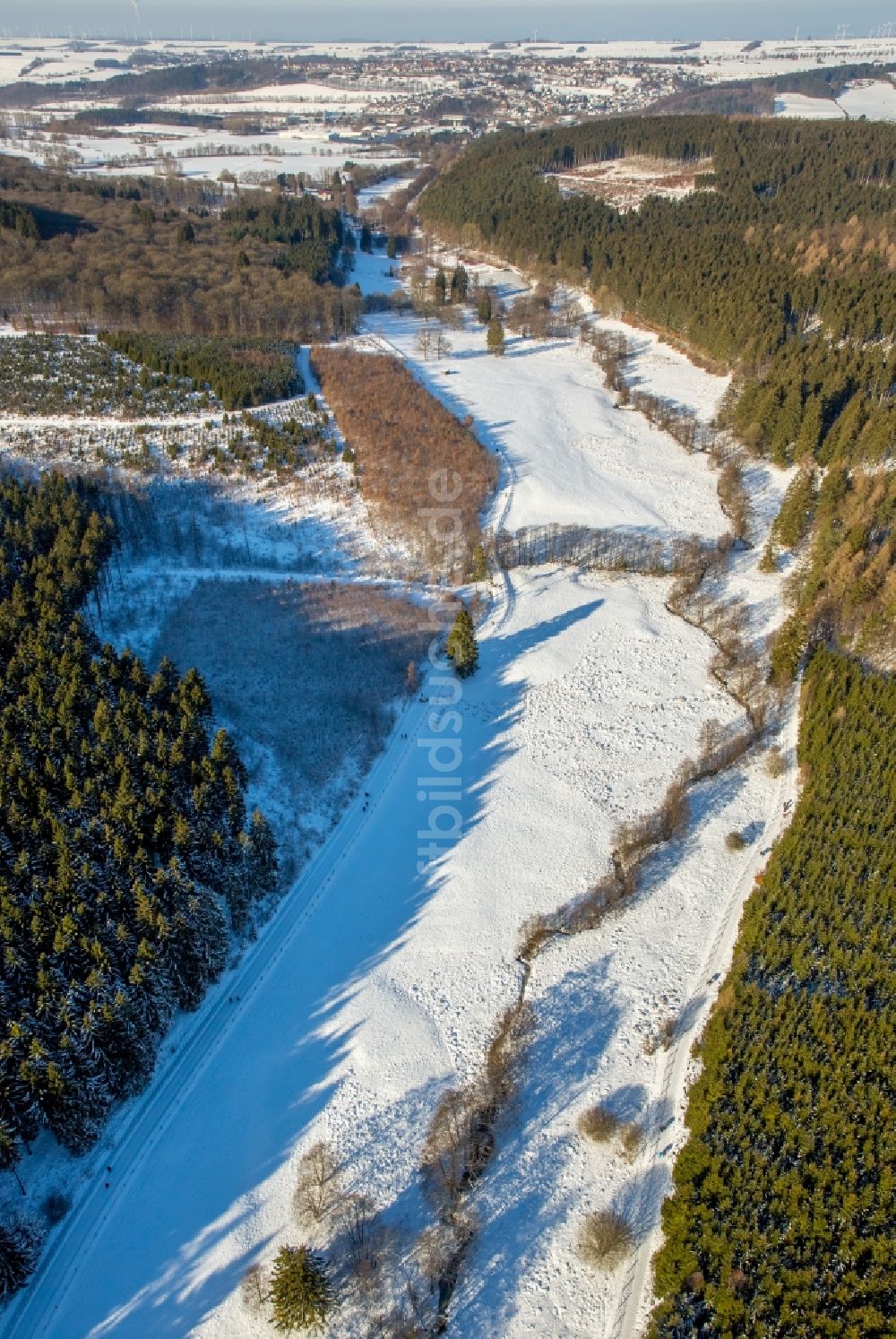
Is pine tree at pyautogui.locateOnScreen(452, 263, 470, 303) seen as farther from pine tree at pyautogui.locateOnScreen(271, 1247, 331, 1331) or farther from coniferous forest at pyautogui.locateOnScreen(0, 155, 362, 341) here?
pine tree at pyautogui.locateOnScreen(271, 1247, 331, 1331)

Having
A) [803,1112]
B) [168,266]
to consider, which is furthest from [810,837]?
[168,266]


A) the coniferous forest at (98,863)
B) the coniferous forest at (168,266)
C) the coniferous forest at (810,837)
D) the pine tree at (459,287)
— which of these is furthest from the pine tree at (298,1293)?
the pine tree at (459,287)

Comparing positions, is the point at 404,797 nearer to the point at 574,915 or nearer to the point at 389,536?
the point at 574,915

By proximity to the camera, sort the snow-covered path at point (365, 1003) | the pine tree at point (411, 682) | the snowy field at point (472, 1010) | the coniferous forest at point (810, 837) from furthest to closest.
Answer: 1. the pine tree at point (411, 682)
2. the snow-covered path at point (365, 1003)
3. the snowy field at point (472, 1010)
4. the coniferous forest at point (810, 837)

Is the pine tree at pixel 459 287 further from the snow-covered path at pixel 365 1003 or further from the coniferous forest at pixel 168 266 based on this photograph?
the snow-covered path at pixel 365 1003

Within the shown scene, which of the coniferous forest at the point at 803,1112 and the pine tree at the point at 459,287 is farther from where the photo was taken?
the pine tree at the point at 459,287

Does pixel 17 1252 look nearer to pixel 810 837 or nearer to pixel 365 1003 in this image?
pixel 365 1003
